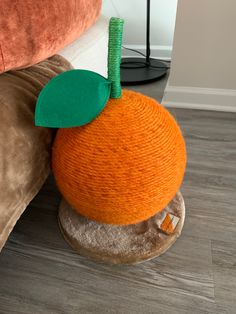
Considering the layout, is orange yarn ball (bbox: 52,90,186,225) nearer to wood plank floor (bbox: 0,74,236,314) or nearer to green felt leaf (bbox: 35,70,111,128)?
green felt leaf (bbox: 35,70,111,128)

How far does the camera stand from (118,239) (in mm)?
713

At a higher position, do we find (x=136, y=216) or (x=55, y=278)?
(x=136, y=216)

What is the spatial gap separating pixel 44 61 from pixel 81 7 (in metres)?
0.21

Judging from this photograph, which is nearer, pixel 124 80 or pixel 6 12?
pixel 6 12

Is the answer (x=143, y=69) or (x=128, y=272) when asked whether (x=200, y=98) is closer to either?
(x=143, y=69)

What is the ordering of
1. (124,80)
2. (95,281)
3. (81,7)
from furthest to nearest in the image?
1. (124,80)
2. (81,7)
3. (95,281)

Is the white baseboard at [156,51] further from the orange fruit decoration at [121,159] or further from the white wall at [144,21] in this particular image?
the orange fruit decoration at [121,159]

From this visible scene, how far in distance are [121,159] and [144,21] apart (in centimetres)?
145

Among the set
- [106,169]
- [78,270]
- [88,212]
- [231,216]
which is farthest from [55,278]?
[231,216]

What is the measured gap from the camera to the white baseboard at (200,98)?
1.31m

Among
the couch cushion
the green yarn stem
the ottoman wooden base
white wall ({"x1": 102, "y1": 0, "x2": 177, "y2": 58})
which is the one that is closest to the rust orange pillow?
the couch cushion

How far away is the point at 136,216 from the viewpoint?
0.61 metres

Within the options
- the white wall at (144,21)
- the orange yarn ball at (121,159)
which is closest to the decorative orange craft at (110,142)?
the orange yarn ball at (121,159)

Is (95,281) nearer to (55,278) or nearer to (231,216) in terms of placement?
(55,278)
